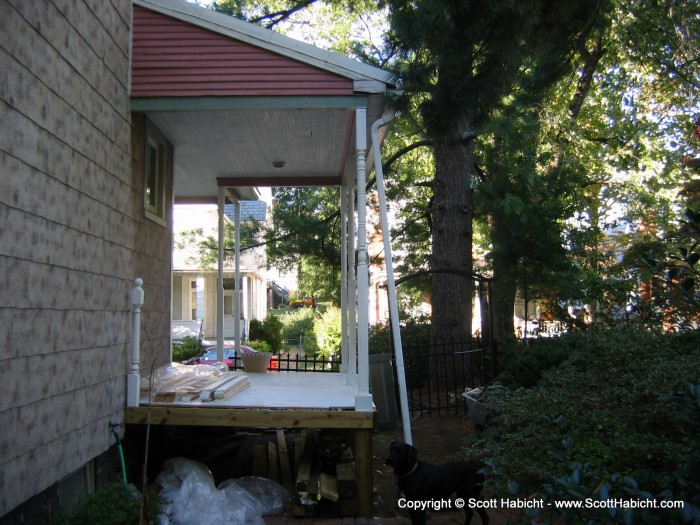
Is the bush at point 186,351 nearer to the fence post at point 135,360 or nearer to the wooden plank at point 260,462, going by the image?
the wooden plank at point 260,462

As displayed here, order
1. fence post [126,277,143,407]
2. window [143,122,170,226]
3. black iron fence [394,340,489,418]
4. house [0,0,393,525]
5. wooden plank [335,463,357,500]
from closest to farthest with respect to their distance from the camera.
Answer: house [0,0,393,525], wooden plank [335,463,357,500], fence post [126,277,143,407], window [143,122,170,226], black iron fence [394,340,489,418]

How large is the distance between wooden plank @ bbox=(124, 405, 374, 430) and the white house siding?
295 millimetres

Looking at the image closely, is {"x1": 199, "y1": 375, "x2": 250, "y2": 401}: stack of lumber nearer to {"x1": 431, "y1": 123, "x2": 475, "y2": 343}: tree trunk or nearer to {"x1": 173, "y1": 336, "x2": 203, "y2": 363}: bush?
{"x1": 431, "y1": 123, "x2": 475, "y2": 343}: tree trunk

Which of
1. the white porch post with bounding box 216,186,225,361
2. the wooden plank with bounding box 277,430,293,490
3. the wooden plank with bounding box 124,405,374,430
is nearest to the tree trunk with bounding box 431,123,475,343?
the white porch post with bounding box 216,186,225,361

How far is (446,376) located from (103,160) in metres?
5.82

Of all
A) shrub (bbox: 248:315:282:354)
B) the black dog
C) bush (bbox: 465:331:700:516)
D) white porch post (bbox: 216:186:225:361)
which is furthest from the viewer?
shrub (bbox: 248:315:282:354)

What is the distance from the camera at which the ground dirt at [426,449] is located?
525cm

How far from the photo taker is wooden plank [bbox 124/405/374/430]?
522 centimetres

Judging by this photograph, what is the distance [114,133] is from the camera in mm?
5195

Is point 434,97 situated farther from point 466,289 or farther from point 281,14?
point 281,14

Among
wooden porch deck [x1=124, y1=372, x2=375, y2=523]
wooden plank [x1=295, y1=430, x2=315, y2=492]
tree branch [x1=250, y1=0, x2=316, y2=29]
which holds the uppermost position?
tree branch [x1=250, y1=0, x2=316, y2=29]

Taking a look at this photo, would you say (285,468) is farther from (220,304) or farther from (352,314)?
(220,304)

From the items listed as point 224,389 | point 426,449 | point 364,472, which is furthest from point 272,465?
point 426,449

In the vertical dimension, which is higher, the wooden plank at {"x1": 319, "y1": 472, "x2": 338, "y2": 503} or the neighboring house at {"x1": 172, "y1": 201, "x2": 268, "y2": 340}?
the neighboring house at {"x1": 172, "y1": 201, "x2": 268, "y2": 340}
